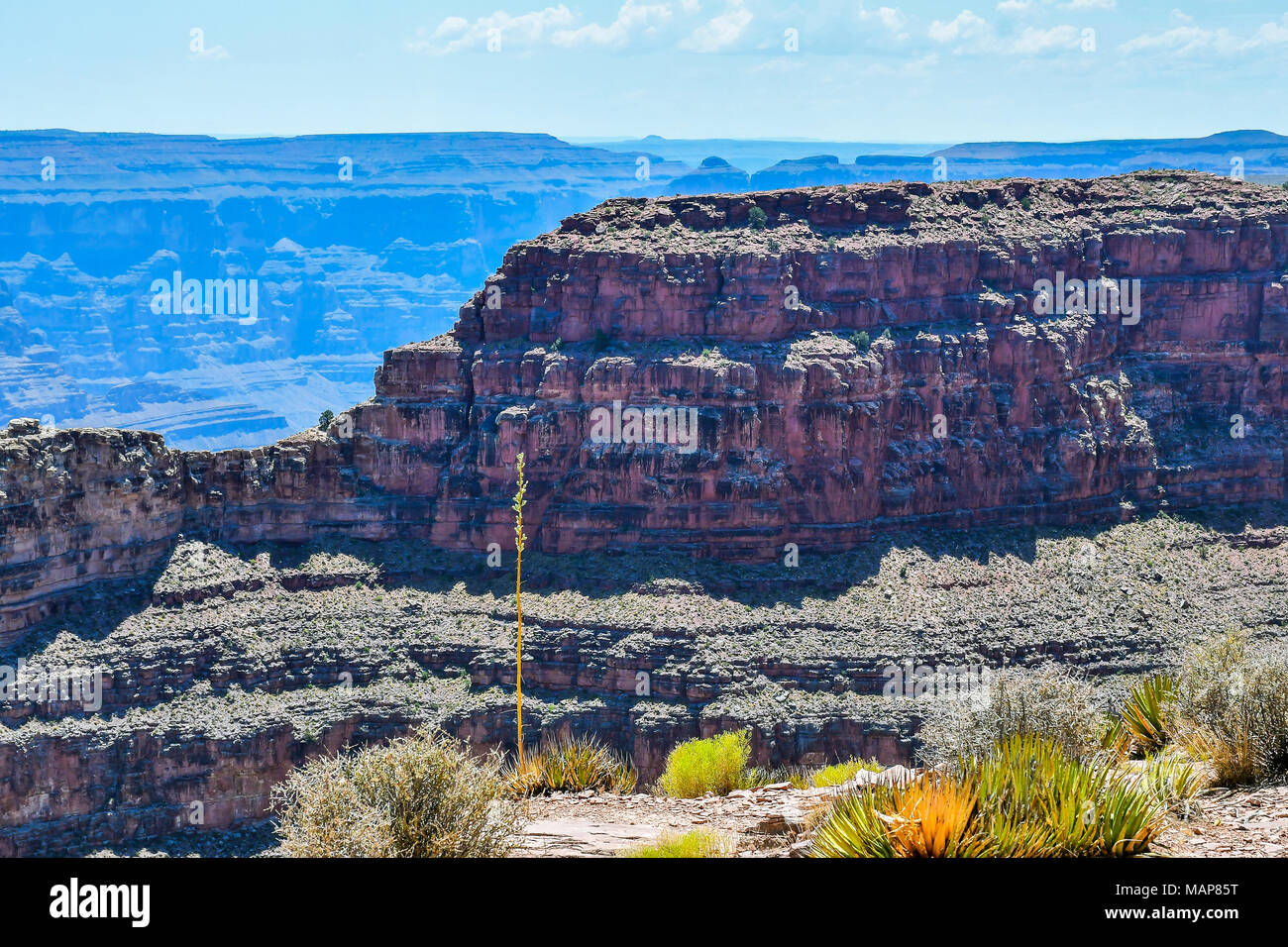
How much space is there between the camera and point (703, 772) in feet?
111

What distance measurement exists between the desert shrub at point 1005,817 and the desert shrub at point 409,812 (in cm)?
468

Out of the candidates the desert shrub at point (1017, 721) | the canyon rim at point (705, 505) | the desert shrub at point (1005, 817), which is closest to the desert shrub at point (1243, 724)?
the desert shrub at point (1017, 721)

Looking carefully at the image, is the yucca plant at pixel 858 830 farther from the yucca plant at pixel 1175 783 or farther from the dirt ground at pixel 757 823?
the yucca plant at pixel 1175 783

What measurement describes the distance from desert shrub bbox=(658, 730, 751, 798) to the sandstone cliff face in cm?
3465

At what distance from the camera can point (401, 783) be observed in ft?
68.1

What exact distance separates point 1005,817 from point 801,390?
54.2 meters

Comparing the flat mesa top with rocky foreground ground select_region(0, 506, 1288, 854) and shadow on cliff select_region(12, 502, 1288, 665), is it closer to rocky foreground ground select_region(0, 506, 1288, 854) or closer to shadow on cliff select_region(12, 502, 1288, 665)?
shadow on cliff select_region(12, 502, 1288, 665)

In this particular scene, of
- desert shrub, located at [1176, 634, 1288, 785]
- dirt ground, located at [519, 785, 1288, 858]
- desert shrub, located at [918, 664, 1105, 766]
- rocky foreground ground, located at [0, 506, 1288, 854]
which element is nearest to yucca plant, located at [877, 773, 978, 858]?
dirt ground, located at [519, 785, 1288, 858]

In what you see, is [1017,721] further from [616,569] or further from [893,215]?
[893,215]

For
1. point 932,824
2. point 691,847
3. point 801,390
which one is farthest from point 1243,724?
point 801,390

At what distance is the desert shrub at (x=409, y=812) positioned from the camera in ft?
66.5

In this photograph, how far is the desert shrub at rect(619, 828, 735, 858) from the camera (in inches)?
832
